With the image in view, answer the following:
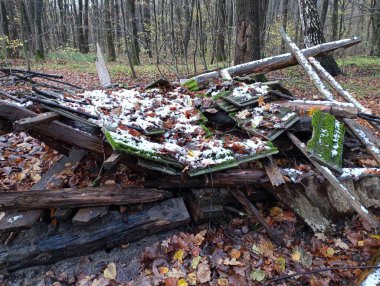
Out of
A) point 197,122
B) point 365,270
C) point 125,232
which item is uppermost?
point 197,122

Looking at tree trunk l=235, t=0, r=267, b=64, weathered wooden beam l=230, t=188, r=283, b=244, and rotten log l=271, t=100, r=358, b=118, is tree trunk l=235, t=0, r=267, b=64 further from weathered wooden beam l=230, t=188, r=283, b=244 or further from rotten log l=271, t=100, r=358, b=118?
weathered wooden beam l=230, t=188, r=283, b=244

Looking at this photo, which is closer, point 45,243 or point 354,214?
point 45,243

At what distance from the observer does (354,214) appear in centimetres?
394

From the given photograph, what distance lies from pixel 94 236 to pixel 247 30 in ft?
22.7

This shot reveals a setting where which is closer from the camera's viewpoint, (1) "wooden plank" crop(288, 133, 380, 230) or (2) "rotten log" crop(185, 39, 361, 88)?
(1) "wooden plank" crop(288, 133, 380, 230)

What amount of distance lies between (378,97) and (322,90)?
4.17 metres

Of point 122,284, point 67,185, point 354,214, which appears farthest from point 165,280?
point 354,214

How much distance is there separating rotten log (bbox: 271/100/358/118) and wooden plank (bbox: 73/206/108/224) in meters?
2.95

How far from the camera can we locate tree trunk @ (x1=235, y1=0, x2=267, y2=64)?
826 centimetres

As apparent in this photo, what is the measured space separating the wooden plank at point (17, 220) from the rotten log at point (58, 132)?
0.79 meters

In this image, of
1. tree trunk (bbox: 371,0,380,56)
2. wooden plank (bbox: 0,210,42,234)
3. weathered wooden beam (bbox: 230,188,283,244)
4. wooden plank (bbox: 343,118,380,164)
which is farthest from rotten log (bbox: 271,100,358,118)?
tree trunk (bbox: 371,0,380,56)

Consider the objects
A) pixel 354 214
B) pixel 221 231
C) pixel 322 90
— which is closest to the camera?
pixel 221 231

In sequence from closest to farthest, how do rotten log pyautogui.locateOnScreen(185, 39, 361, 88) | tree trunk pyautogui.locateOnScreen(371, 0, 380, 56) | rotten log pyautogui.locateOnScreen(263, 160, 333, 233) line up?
rotten log pyautogui.locateOnScreen(263, 160, 333, 233)
rotten log pyautogui.locateOnScreen(185, 39, 361, 88)
tree trunk pyautogui.locateOnScreen(371, 0, 380, 56)

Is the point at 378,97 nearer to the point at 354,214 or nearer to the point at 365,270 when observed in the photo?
the point at 354,214
